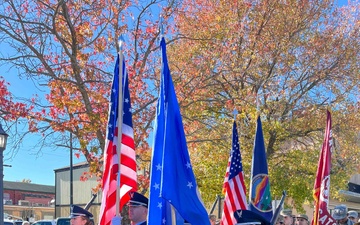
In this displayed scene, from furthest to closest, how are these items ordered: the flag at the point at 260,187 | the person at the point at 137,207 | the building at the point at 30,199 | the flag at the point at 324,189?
1. the building at the point at 30,199
2. the flag at the point at 260,187
3. the flag at the point at 324,189
4. the person at the point at 137,207

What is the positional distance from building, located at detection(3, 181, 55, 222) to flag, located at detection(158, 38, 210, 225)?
47278mm

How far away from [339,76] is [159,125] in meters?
14.4

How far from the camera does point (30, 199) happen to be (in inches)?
2483

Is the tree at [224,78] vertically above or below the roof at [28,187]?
below

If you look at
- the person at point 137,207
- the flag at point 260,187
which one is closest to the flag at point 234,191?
the flag at point 260,187

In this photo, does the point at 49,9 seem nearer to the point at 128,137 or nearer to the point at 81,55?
the point at 81,55

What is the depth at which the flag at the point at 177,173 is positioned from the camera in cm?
471

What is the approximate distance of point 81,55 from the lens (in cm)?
1060

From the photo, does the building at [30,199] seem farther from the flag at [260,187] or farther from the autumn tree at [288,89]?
the flag at [260,187]

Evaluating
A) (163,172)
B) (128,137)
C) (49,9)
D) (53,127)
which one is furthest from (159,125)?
(49,9)

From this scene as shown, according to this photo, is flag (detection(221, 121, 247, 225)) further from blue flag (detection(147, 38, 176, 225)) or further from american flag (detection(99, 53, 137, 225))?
blue flag (detection(147, 38, 176, 225))

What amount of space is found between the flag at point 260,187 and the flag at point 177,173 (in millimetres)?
3926

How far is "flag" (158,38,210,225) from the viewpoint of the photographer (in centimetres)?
471

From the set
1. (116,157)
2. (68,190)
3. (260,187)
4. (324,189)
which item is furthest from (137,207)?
(68,190)
